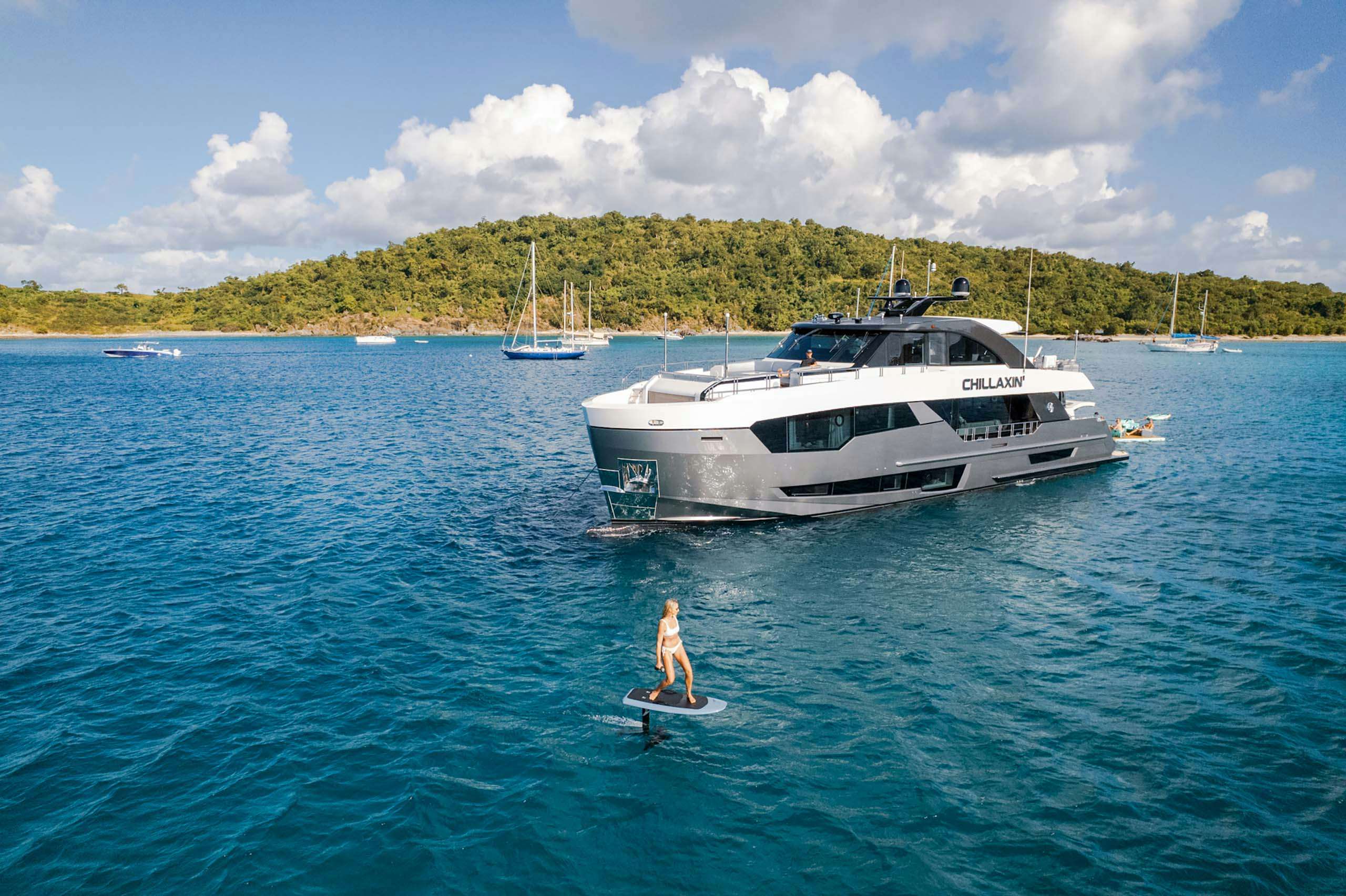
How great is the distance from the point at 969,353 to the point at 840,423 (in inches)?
284

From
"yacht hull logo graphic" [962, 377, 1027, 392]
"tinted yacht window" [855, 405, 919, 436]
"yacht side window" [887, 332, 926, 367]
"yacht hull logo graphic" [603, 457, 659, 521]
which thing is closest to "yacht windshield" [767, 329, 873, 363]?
"yacht side window" [887, 332, 926, 367]

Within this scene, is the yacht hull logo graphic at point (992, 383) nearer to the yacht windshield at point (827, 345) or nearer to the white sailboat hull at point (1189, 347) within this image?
the yacht windshield at point (827, 345)

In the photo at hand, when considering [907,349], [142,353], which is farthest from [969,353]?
[142,353]

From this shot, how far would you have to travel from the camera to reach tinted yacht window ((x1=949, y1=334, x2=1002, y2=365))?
26250 mm

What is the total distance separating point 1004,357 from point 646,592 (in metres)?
17.9

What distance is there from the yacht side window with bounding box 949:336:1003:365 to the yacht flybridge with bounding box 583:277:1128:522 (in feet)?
0.13

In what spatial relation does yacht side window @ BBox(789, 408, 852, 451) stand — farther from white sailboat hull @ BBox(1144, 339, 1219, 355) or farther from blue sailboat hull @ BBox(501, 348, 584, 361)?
white sailboat hull @ BBox(1144, 339, 1219, 355)

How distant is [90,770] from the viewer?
36.0ft

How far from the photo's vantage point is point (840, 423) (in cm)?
2302

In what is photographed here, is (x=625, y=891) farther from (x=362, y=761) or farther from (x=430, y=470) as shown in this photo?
(x=430, y=470)

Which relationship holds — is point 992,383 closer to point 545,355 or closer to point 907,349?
point 907,349

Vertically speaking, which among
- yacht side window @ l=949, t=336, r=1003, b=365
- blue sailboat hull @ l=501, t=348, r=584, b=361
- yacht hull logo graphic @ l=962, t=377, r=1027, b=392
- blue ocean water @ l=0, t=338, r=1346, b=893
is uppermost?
blue sailboat hull @ l=501, t=348, r=584, b=361

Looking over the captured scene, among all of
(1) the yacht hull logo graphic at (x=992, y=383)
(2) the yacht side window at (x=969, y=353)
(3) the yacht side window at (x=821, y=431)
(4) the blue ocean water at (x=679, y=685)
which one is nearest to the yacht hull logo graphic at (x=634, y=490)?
(4) the blue ocean water at (x=679, y=685)

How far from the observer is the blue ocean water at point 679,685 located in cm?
923
